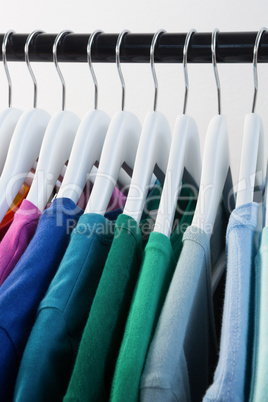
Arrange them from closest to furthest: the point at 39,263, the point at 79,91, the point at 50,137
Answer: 1. the point at 39,263
2. the point at 50,137
3. the point at 79,91

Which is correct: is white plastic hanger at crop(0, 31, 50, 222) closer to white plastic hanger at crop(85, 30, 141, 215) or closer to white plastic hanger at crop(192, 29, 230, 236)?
white plastic hanger at crop(85, 30, 141, 215)

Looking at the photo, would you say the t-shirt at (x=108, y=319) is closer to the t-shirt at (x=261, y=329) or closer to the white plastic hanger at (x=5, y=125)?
the t-shirt at (x=261, y=329)

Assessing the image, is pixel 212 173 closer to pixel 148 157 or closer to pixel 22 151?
pixel 148 157

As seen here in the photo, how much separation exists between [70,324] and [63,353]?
3 cm

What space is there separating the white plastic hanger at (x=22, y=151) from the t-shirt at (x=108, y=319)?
197 millimetres

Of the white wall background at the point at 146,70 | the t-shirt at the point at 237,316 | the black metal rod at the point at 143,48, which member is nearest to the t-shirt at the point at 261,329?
the t-shirt at the point at 237,316

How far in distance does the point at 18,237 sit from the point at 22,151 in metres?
0.16

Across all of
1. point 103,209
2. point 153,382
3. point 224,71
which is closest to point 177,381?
point 153,382

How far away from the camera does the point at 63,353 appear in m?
0.51

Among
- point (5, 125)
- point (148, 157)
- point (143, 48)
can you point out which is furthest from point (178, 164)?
point (5, 125)

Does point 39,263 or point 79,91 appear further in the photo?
point 79,91

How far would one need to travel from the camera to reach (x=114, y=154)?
0.68 metres

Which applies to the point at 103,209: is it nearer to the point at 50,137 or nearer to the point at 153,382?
the point at 50,137

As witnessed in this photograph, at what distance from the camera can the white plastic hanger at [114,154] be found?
64 centimetres
